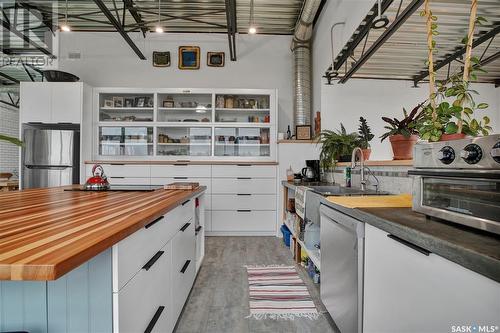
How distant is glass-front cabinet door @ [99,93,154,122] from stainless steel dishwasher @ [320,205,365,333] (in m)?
3.67

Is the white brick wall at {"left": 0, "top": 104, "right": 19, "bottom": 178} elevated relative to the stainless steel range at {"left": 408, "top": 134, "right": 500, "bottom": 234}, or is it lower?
elevated

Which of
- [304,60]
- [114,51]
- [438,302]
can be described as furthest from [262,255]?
[114,51]

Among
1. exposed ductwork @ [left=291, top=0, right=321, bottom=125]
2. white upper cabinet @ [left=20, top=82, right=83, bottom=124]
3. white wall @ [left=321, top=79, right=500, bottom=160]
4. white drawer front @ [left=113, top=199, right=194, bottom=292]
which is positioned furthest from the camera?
exposed ductwork @ [left=291, top=0, right=321, bottom=125]

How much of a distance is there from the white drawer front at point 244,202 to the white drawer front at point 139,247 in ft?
7.91

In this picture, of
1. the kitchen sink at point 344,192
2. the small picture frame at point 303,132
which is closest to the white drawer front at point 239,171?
the small picture frame at point 303,132

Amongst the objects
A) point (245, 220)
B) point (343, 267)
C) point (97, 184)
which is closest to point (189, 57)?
point (245, 220)

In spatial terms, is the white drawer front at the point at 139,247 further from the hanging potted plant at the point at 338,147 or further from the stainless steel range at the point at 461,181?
the hanging potted plant at the point at 338,147

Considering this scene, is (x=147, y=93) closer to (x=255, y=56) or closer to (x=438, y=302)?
(x=255, y=56)

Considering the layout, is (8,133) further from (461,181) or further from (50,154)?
(461,181)

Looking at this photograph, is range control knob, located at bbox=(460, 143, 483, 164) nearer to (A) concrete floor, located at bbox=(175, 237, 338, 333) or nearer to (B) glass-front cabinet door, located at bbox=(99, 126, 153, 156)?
(A) concrete floor, located at bbox=(175, 237, 338, 333)

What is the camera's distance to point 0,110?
249 inches

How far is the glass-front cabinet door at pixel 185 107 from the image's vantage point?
14.5ft

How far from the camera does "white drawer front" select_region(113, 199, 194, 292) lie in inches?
30.9

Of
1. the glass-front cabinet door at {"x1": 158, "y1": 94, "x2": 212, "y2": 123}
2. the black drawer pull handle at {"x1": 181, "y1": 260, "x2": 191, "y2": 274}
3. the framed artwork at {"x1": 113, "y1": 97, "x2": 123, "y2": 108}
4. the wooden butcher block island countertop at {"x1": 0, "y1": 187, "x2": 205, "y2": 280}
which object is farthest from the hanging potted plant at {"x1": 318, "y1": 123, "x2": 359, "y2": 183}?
the framed artwork at {"x1": 113, "y1": 97, "x2": 123, "y2": 108}
